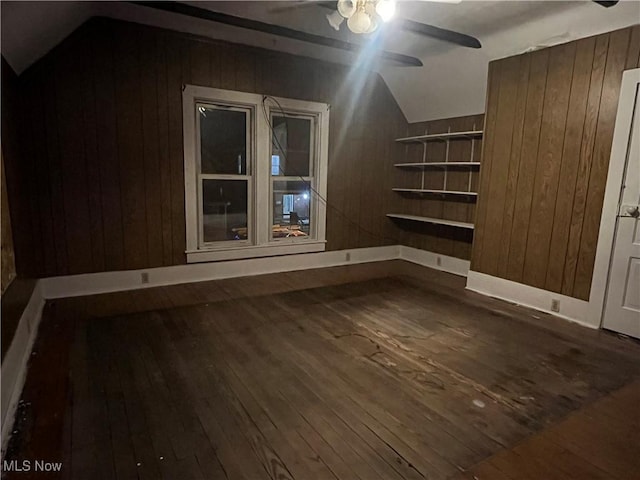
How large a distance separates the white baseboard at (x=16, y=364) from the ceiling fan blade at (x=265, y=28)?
8.87ft

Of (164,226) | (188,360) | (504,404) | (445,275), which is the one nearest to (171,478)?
(188,360)

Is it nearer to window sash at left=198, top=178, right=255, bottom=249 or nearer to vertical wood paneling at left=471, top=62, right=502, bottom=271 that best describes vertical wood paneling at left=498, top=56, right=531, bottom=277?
vertical wood paneling at left=471, top=62, right=502, bottom=271

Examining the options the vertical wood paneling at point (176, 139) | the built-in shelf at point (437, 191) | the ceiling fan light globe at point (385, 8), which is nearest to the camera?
the ceiling fan light globe at point (385, 8)

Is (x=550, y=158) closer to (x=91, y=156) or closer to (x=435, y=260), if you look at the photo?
(x=435, y=260)

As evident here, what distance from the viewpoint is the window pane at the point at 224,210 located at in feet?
14.7

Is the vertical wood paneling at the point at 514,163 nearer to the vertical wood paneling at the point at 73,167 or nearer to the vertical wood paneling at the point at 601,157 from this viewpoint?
the vertical wood paneling at the point at 601,157

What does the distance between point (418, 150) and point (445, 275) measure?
1.91m

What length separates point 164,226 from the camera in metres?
4.16

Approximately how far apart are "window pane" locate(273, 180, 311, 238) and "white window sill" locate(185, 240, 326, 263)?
186 mm

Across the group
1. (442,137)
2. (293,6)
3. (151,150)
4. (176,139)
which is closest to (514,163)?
(442,137)

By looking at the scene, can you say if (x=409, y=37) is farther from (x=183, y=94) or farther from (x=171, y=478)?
(x=171, y=478)

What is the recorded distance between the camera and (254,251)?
4.72 m

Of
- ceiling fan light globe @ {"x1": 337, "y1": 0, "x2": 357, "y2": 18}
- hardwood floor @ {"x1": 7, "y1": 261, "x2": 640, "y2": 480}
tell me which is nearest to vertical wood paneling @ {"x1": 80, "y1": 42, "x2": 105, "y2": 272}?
hardwood floor @ {"x1": 7, "y1": 261, "x2": 640, "y2": 480}

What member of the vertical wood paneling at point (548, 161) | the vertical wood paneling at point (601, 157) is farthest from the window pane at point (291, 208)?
the vertical wood paneling at point (601, 157)
